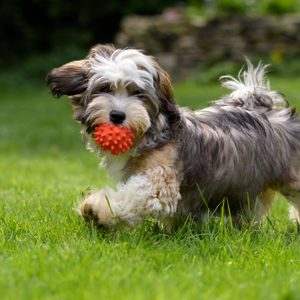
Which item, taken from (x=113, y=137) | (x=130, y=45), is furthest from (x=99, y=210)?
(x=130, y=45)

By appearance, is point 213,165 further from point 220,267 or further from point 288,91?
point 288,91

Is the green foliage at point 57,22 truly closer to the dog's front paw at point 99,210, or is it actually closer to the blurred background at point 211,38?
the blurred background at point 211,38

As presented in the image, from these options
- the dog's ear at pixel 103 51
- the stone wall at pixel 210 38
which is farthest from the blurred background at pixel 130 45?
the dog's ear at pixel 103 51

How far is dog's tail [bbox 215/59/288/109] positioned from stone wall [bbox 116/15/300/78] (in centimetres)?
1127

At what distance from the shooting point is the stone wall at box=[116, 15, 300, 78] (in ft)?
55.9

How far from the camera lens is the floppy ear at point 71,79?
4.57m

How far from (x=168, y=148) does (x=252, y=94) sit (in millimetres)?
1170

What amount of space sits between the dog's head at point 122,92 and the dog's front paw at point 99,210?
429 mm

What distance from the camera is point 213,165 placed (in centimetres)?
474

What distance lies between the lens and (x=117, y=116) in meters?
4.32

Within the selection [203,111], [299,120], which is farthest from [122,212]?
[299,120]

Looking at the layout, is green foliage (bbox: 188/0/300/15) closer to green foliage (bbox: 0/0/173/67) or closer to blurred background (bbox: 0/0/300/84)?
blurred background (bbox: 0/0/300/84)

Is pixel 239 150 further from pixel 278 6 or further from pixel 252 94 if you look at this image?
pixel 278 6

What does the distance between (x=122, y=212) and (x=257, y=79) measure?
1.90 meters
